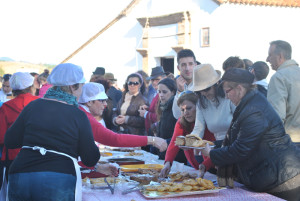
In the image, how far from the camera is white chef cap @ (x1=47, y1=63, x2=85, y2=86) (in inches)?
98.5

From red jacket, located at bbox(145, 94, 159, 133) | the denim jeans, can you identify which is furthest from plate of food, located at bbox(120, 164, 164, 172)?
red jacket, located at bbox(145, 94, 159, 133)

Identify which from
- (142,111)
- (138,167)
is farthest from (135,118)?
(138,167)

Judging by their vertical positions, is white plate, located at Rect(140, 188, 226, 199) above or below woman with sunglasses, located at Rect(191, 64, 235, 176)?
below

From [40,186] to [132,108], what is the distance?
353 centimetres

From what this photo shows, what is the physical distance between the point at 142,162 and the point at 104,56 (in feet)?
44.0

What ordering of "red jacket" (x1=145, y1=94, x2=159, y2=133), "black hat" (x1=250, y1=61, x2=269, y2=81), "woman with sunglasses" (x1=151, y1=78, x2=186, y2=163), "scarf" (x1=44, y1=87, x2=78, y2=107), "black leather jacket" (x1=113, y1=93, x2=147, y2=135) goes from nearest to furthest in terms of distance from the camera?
"scarf" (x1=44, y1=87, x2=78, y2=107), "woman with sunglasses" (x1=151, y1=78, x2=186, y2=163), "black hat" (x1=250, y1=61, x2=269, y2=81), "red jacket" (x1=145, y1=94, x2=159, y2=133), "black leather jacket" (x1=113, y1=93, x2=147, y2=135)

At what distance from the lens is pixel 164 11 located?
14633 mm

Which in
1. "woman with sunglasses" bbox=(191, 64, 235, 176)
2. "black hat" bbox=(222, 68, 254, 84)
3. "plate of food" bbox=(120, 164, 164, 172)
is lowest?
"plate of food" bbox=(120, 164, 164, 172)

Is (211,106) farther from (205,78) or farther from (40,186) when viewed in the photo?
(40,186)

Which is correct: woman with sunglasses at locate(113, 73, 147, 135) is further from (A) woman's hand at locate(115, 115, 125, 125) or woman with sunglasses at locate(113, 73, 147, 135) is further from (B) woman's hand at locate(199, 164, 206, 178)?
(B) woman's hand at locate(199, 164, 206, 178)

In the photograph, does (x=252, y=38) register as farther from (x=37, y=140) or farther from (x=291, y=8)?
(x=37, y=140)

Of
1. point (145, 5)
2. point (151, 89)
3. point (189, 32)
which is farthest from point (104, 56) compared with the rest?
point (151, 89)

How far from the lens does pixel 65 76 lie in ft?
8.26

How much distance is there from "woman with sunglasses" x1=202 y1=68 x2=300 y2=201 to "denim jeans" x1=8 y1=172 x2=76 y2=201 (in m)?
1.08
